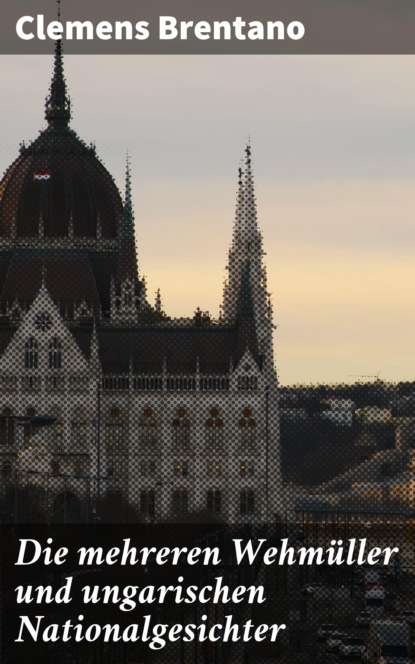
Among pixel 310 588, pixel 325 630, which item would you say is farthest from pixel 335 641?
pixel 310 588

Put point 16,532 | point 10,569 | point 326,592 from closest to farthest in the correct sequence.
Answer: point 10,569 → point 16,532 → point 326,592

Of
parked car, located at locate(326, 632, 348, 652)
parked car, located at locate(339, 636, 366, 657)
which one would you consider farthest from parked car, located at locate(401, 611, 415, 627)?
parked car, located at locate(339, 636, 366, 657)

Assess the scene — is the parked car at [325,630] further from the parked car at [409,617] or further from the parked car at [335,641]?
the parked car at [409,617]

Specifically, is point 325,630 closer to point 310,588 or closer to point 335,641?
point 335,641

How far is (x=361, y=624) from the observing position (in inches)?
5817

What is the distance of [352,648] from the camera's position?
5123 inches

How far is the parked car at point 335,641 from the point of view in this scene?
13338 cm

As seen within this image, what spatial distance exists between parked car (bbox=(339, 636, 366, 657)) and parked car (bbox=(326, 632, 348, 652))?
1.00ft

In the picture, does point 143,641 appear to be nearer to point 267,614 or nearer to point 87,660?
point 87,660

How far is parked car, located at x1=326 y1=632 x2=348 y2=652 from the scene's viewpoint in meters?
133

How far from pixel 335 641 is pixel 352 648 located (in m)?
5.77

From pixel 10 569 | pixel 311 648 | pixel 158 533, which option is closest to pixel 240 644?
pixel 311 648

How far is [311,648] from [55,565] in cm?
1211

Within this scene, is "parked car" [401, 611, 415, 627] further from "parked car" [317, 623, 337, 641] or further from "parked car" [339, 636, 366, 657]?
"parked car" [339, 636, 366, 657]
